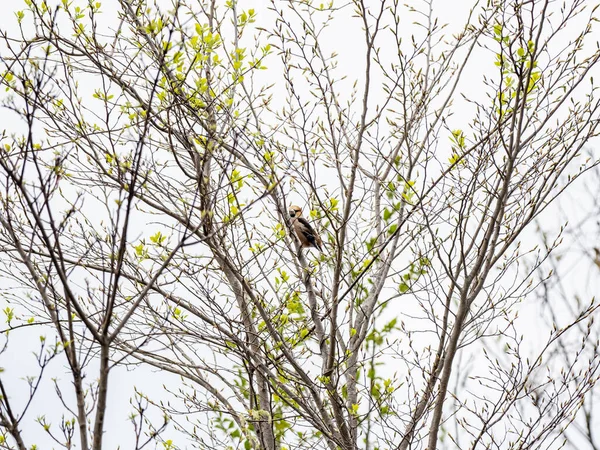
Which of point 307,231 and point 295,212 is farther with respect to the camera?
point 295,212

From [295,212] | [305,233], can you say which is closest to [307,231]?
[305,233]

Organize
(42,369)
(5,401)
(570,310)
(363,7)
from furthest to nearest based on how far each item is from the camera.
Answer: (363,7), (570,310), (42,369), (5,401)

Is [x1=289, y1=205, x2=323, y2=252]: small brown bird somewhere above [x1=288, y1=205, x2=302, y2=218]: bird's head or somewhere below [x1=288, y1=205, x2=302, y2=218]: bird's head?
below

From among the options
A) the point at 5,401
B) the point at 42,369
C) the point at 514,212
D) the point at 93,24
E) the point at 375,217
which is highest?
the point at 93,24

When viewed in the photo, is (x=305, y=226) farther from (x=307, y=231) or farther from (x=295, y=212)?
(x=295, y=212)

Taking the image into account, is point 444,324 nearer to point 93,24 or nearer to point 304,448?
point 304,448

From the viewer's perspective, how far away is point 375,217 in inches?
247

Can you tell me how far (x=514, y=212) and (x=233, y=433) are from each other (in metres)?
2.94

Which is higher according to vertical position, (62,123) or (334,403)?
(62,123)

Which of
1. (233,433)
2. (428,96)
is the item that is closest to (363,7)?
(428,96)

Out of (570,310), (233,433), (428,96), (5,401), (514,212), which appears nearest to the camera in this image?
(5,401)

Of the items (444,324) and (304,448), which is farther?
(304,448)

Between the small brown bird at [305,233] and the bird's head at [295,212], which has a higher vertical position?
the bird's head at [295,212]

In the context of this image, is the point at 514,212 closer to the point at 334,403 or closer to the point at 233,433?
the point at 334,403
